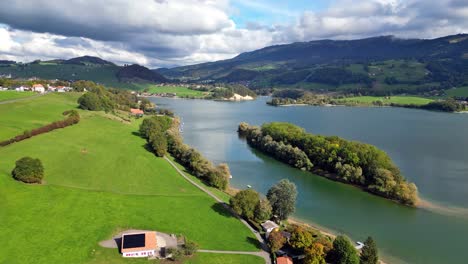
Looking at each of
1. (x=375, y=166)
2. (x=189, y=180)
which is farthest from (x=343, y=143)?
(x=189, y=180)

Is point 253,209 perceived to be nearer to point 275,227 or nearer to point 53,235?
point 275,227

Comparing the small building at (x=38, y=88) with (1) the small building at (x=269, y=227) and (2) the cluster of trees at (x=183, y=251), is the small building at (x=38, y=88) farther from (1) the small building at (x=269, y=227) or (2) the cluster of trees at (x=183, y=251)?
(2) the cluster of trees at (x=183, y=251)

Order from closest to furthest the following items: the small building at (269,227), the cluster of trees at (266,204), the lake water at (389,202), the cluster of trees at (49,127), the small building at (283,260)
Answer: the small building at (283,260)
the small building at (269,227)
the cluster of trees at (266,204)
the lake water at (389,202)
the cluster of trees at (49,127)

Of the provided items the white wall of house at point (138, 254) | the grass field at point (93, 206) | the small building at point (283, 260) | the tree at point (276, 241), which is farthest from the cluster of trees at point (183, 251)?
the small building at point (283, 260)

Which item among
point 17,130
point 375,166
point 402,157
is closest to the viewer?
point 375,166

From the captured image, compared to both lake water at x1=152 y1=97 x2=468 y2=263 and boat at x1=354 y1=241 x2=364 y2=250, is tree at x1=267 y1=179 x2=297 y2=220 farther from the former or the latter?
boat at x1=354 y1=241 x2=364 y2=250

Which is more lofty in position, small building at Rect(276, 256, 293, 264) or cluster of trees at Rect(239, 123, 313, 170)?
cluster of trees at Rect(239, 123, 313, 170)

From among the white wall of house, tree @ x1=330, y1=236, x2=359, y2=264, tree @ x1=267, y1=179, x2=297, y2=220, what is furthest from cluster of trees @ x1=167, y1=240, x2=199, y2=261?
tree @ x1=330, y1=236, x2=359, y2=264
